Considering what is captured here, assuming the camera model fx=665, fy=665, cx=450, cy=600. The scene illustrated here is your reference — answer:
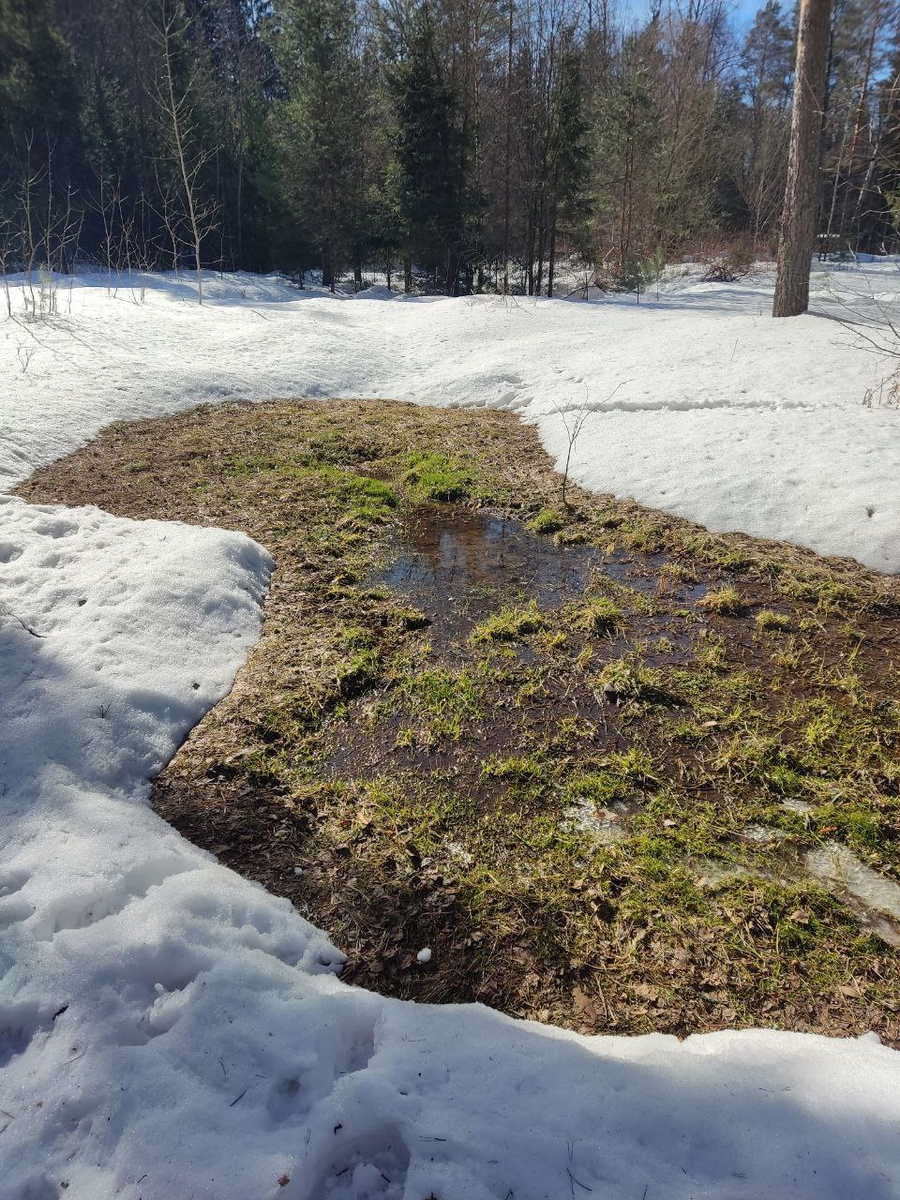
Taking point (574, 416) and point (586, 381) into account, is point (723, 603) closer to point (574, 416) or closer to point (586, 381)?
point (574, 416)

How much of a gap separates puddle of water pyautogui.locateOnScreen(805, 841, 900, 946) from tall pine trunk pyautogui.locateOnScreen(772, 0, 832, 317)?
1013cm

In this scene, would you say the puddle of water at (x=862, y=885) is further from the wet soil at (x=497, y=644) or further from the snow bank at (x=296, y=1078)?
the wet soil at (x=497, y=644)

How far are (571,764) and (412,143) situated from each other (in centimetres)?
2132

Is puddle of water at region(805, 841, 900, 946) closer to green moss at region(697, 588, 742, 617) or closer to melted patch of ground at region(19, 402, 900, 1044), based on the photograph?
melted patch of ground at region(19, 402, 900, 1044)

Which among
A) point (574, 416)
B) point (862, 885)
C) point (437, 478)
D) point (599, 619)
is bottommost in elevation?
point (862, 885)

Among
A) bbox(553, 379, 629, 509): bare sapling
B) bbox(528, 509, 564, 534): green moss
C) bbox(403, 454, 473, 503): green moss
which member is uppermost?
bbox(553, 379, 629, 509): bare sapling

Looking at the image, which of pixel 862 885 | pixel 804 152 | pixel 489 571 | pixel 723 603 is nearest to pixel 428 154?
pixel 804 152

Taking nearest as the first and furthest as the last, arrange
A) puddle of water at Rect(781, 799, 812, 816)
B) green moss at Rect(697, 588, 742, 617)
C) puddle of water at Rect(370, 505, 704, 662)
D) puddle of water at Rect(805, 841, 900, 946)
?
puddle of water at Rect(805, 841, 900, 946), puddle of water at Rect(781, 799, 812, 816), green moss at Rect(697, 588, 742, 617), puddle of water at Rect(370, 505, 704, 662)

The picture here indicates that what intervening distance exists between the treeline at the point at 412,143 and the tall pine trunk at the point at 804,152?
8257mm

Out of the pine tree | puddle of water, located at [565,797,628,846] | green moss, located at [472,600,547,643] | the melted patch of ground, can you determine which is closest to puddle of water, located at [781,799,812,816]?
the melted patch of ground

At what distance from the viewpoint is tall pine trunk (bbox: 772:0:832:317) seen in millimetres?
9333

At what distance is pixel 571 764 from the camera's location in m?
3.35

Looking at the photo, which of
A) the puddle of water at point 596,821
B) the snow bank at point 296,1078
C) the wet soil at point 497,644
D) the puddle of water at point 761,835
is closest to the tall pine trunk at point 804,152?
the wet soil at point 497,644

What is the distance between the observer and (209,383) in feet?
35.0
